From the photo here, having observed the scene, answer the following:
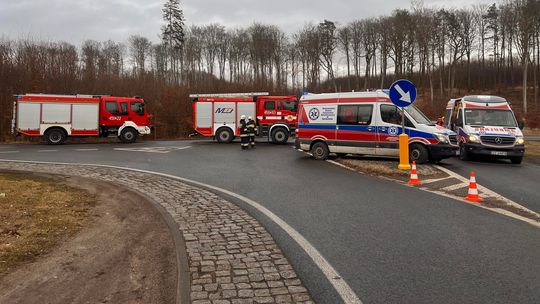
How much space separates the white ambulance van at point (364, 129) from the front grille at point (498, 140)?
2170 millimetres

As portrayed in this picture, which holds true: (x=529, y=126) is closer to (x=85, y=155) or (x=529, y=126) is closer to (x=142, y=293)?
(x=85, y=155)

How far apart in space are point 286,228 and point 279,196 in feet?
7.94

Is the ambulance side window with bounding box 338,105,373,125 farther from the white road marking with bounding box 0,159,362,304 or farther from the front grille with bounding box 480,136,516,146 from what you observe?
the white road marking with bounding box 0,159,362,304

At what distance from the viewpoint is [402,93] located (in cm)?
1168

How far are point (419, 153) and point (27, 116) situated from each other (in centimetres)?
2151

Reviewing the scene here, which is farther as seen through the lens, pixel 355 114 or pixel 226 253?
pixel 355 114

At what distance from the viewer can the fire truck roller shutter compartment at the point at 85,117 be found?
2458 centimetres

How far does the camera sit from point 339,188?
939cm

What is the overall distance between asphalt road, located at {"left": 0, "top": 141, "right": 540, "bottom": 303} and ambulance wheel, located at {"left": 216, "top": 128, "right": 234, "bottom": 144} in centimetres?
1419

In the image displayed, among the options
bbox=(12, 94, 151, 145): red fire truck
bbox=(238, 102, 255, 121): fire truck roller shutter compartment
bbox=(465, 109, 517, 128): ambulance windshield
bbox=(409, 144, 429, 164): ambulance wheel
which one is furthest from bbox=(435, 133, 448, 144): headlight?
bbox=(12, 94, 151, 145): red fire truck

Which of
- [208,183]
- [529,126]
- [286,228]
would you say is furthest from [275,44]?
[286,228]

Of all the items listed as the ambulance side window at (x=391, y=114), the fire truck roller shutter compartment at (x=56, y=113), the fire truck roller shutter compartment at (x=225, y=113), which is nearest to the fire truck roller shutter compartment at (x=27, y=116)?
the fire truck roller shutter compartment at (x=56, y=113)

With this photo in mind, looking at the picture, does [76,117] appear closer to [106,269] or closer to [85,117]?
[85,117]

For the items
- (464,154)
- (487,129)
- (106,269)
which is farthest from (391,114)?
(106,269)
